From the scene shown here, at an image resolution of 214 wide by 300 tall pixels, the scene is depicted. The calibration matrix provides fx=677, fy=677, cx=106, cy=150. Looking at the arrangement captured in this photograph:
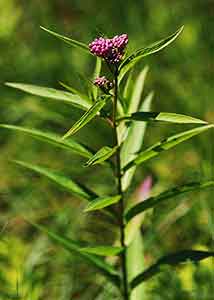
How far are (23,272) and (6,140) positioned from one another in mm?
896

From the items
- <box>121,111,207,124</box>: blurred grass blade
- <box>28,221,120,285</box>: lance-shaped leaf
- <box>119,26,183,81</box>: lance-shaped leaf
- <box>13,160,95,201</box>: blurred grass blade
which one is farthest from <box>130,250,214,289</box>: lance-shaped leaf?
<box>119,26,183,81</box>: lance-shaped leaf

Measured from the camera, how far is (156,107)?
2.44 meters

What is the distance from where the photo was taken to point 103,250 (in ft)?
3.97

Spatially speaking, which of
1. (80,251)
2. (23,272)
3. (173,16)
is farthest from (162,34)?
(80,251)

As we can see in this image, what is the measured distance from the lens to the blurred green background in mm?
1712

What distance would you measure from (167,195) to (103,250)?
16cm

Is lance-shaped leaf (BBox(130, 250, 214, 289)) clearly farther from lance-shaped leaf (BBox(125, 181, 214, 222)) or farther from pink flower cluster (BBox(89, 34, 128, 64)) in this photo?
pink flower cluster (BBox(89, 34, 128, 64))

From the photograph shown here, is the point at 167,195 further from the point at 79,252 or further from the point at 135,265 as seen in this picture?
the point at 135,265

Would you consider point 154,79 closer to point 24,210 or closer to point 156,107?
point 156,107

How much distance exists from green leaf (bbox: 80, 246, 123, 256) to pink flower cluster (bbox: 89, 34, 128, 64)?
36 centimetres

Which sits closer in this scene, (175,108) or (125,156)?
(125,156)

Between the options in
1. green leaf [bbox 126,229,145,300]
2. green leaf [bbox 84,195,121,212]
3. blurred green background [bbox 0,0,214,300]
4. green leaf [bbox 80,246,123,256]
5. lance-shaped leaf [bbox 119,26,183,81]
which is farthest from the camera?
blurred green background [bbox 0,0,214,300]

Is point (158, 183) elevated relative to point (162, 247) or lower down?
elevated

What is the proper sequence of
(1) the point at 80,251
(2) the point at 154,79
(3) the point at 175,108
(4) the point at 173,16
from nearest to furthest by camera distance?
(1) the point at 80,251
(3) the point at 175,108
(2) the point at 154,79
(4) the point at 173,16
